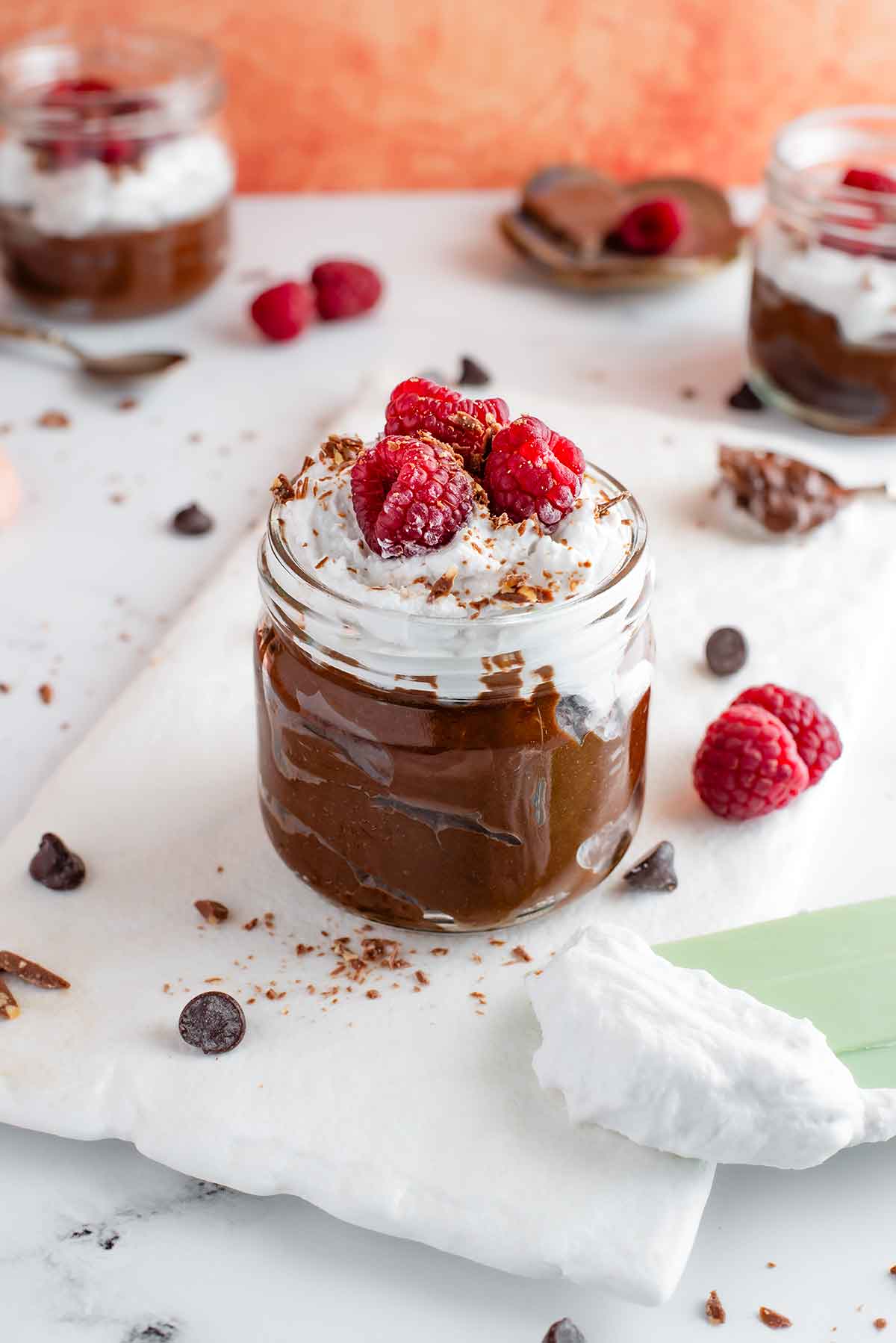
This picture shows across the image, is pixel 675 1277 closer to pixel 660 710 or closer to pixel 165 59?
pixel 660 710

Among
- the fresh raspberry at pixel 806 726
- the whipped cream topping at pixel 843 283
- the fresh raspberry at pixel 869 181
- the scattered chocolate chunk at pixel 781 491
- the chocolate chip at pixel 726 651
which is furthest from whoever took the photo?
the fresh raspberry at pixel 869 181

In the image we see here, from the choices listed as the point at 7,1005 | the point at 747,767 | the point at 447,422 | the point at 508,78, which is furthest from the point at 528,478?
the point at 508,78

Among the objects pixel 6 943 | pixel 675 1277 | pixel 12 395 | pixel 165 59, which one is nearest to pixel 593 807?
pixel 675 1277

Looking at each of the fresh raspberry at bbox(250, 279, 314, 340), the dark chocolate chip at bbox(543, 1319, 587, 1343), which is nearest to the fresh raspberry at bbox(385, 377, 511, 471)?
the dark chocolate chip at bbox(543, 1319, 587, 1343)

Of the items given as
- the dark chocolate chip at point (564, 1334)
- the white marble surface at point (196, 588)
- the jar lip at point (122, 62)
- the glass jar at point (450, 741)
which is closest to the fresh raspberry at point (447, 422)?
the glass jar at point (450, 741)

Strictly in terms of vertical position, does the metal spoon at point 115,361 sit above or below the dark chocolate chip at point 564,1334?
below

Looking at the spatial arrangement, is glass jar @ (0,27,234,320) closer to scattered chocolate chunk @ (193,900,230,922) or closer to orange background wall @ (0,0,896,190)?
orange background wall @ (0,0,896,190)

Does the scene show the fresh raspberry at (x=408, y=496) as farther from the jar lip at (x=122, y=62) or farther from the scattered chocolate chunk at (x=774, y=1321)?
the jar lip at (x=122, y=62)

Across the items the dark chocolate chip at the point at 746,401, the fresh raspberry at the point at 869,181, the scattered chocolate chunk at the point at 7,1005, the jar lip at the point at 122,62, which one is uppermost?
the jar lip at the point at 122,62
